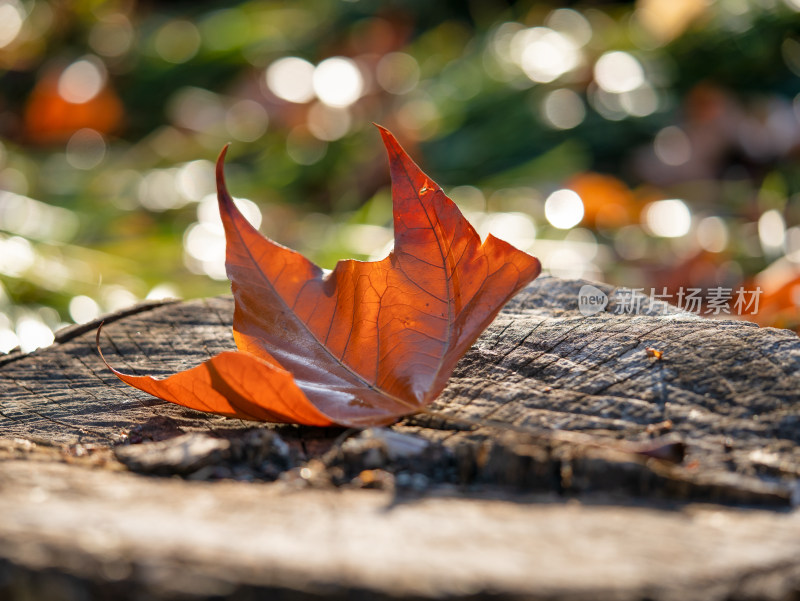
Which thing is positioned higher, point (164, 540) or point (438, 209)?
point (438, 209)

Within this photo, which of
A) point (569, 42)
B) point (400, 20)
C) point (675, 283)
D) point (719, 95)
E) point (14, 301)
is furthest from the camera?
point (400, 20)

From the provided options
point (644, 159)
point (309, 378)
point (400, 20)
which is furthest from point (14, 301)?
point (400, 20)

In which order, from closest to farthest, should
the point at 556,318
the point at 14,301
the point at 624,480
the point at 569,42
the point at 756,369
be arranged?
the point at 624,480, the point at 756,369, the point at 556,318, the point at 14,301, the point at 569,42

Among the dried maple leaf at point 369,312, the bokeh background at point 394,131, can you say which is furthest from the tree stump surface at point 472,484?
the bokeh background at point 394,131

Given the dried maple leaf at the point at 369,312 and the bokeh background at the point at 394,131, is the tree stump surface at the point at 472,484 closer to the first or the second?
the dried maple leaf at the point at 369,312

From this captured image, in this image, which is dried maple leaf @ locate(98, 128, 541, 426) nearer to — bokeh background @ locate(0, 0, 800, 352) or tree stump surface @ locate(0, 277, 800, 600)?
tree stump surface @ locate(0, 277, 800, 600)

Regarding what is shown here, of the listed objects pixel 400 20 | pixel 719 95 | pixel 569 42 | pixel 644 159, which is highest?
pixel 400 20

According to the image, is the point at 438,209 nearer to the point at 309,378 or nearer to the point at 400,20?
the point at 309,378
